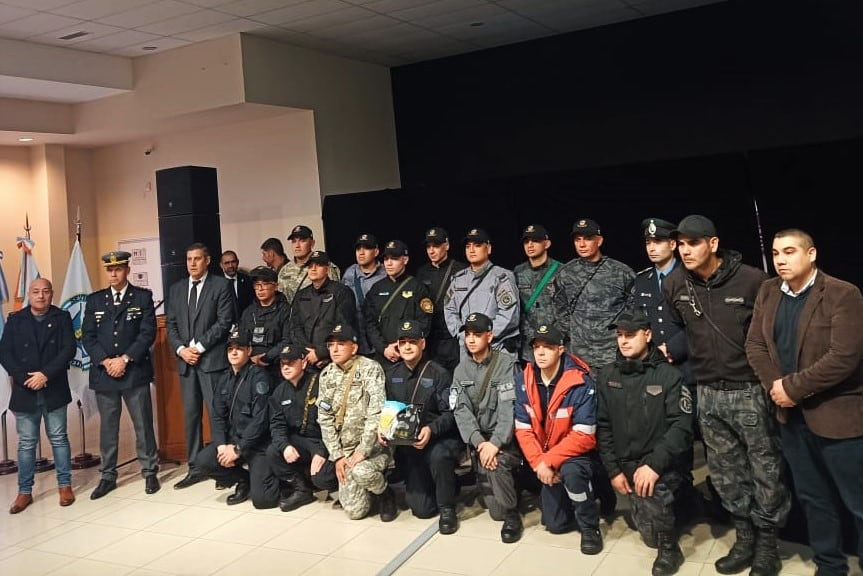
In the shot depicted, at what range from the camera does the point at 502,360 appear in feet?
14.7

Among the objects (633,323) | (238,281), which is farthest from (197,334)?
(633,323)

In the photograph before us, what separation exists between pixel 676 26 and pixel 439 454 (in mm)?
5072

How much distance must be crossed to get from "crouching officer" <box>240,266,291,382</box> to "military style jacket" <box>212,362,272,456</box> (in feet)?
0.54

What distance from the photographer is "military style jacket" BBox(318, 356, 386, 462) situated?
472 cm

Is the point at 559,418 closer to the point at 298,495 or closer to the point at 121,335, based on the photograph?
the point at 298,495

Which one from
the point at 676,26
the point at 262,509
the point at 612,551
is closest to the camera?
the point at 612,551

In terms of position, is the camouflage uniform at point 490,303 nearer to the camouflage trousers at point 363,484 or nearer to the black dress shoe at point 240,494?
the camouflage trousers at point 363,484

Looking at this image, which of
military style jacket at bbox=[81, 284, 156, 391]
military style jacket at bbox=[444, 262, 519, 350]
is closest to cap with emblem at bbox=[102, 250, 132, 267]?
military style jacket at bbox=[81, 284, 156, 391]

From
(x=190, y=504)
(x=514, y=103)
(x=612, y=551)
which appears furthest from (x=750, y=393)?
(x=514, y=103)

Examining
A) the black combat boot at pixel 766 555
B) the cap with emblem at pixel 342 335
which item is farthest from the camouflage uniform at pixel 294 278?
the black combat boot at pixel 766 555

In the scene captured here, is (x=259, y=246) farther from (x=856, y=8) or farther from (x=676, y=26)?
(x=856, y=8)

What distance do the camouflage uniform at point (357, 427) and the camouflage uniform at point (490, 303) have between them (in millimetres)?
616

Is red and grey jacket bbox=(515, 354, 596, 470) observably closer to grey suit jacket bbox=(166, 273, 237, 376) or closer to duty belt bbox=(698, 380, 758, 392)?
duty belt bbox=(698, 380, 758, 392)

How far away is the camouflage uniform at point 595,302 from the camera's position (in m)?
4.68
